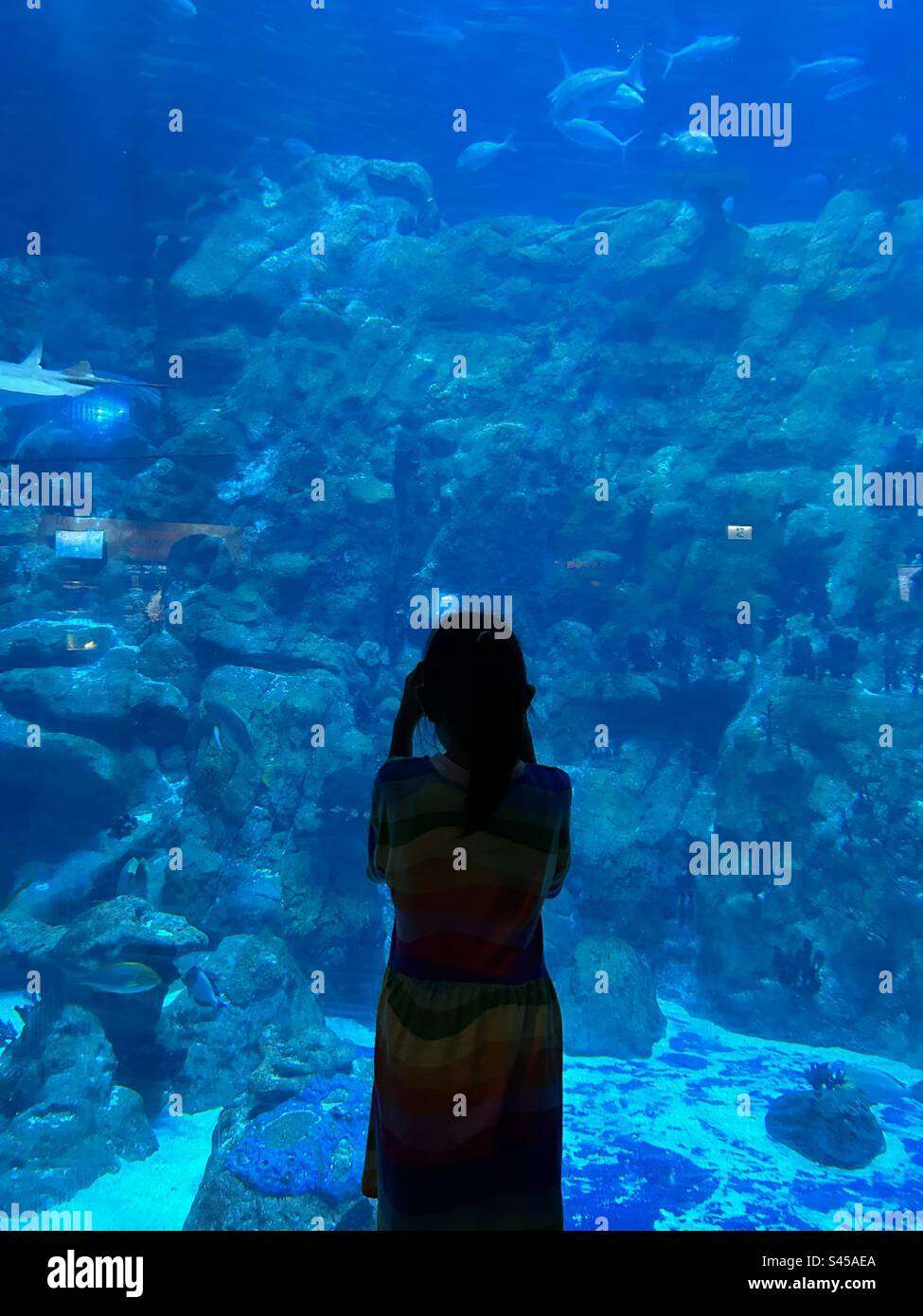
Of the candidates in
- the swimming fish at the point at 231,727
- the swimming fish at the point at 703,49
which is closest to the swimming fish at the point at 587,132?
the swimming fish at the point at 703,49

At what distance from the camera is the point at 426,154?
25531 millimetres

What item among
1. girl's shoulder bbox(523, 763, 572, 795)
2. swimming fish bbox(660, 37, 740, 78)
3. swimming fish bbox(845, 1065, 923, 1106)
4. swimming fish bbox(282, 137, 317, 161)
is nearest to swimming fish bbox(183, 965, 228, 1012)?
swimming fish bbox(845, 1065, 923, 1106)

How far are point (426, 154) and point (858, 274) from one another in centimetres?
1643

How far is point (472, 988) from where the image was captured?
140cm

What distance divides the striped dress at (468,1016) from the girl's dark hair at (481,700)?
4cm

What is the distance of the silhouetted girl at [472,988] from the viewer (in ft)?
4.54

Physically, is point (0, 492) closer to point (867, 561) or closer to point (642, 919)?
point (642, 919)

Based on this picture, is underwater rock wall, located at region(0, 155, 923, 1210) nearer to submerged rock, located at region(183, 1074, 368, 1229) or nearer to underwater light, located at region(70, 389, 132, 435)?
underwater light, located at region(70, 389, 132, 435)

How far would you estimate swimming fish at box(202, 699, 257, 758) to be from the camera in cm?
1011

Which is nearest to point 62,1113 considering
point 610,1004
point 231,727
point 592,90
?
point 231,727

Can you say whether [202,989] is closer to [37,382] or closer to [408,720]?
[408,720]

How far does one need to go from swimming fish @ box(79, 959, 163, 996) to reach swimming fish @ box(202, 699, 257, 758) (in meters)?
3.75
